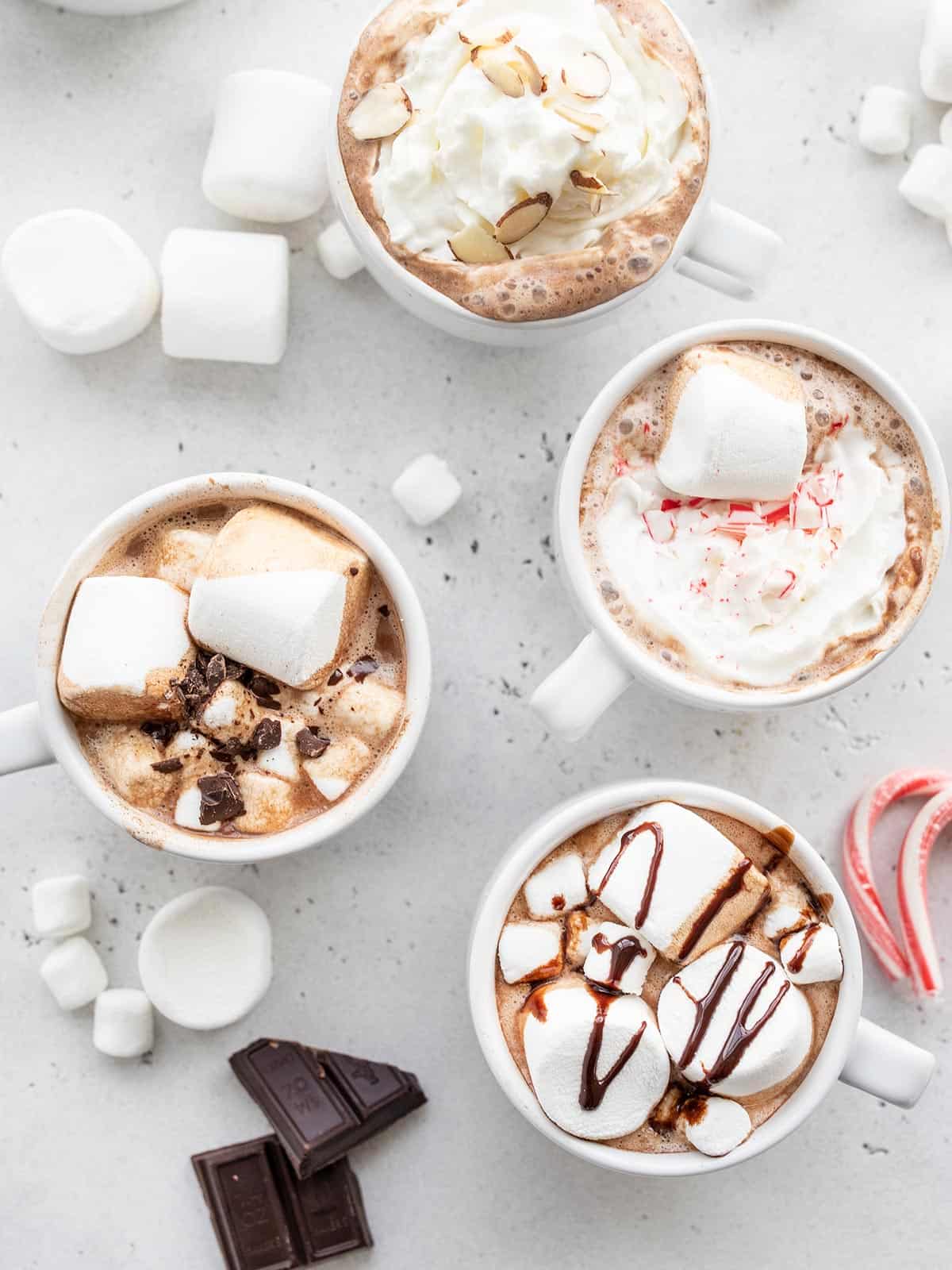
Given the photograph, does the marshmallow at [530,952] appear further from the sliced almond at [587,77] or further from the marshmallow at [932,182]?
the marshmallow at [932,182]

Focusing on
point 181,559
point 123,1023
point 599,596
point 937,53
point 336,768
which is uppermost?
point 937,53

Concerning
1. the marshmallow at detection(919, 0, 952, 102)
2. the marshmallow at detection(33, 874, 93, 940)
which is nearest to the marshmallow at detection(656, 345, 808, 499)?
the marshmallow at detection(919, 0, 952, 102)

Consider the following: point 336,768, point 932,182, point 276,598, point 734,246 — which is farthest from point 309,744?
point 932,182

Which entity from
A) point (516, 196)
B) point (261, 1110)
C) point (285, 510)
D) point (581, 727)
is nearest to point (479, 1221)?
point (261, 1110)

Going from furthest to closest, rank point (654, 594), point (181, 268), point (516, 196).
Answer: point (181, 268), point (654, 594), point (516, 196)

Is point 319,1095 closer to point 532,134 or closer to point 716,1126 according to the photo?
point 716,1126

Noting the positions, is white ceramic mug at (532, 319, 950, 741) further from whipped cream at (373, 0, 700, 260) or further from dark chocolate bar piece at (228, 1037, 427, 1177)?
dark chocolate bar piece at (228, 1037, 427, 1177)

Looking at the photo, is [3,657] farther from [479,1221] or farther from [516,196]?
[479,1221]
